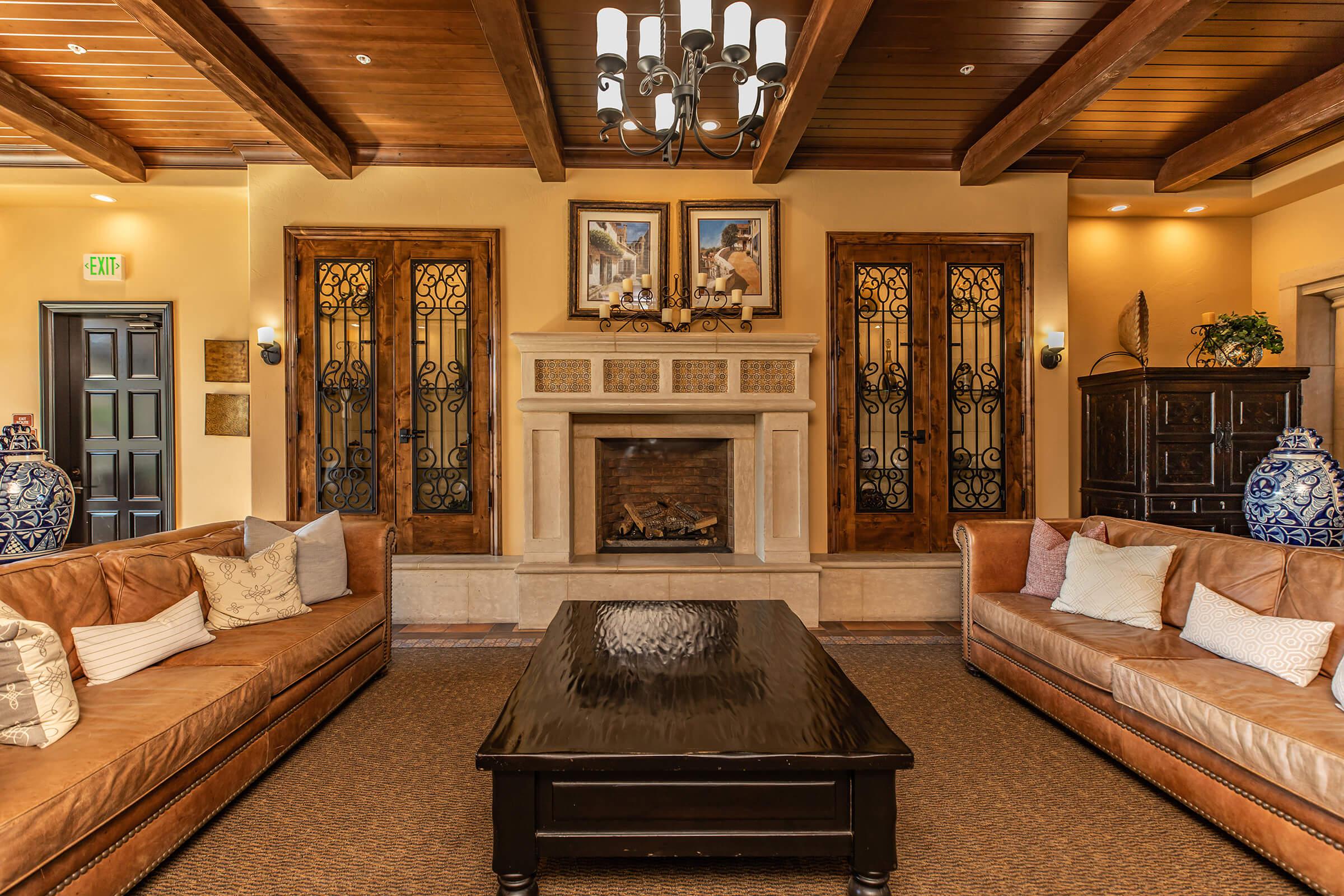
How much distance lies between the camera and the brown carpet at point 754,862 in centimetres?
175

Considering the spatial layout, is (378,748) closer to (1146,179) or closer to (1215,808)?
(1215,808)

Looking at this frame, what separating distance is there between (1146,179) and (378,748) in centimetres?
613

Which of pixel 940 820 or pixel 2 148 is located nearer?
pixel 940 820

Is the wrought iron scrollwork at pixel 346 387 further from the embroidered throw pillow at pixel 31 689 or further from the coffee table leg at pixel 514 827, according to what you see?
A: the coffee table leg at pixel 514 827

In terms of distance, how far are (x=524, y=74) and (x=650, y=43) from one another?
128 cm

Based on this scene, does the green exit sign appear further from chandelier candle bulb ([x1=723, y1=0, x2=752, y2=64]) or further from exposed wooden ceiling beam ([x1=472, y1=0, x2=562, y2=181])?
chandelier candle bulb ([x1=723, y1=0, x2=752, y2=64])

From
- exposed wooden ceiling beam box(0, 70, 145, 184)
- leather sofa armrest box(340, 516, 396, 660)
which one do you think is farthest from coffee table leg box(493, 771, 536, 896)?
exposed wooden ceiling beam box(0, 70, 145, 184)

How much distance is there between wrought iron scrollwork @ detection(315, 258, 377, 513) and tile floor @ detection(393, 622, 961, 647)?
1067mm

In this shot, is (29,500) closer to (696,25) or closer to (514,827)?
(514,827)

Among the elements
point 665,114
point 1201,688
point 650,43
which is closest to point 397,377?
point 665,114

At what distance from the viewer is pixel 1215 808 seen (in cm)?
193

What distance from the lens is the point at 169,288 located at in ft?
16.7

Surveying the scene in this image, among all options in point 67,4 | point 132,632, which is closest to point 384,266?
point 67,4

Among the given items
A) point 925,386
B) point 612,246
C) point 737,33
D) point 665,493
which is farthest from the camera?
point 665,493
